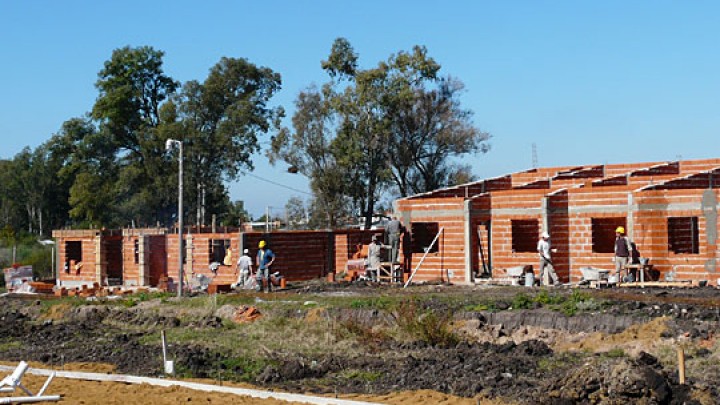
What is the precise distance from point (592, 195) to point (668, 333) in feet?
35.9

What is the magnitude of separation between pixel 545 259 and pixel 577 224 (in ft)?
6.34

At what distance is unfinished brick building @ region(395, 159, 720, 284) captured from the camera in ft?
86.9

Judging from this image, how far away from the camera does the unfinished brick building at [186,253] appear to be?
115 feet

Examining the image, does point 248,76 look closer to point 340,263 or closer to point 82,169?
point 82,169

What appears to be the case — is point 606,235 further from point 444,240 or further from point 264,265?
point 264,265

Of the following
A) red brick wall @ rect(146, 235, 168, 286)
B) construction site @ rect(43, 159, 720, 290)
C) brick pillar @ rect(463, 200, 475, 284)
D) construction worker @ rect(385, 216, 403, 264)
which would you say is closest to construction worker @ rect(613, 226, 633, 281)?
construction site @ rect(43, 159, 720, 290)

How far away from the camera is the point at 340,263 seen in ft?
123

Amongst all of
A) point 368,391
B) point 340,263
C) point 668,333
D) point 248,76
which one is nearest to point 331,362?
point 368,391

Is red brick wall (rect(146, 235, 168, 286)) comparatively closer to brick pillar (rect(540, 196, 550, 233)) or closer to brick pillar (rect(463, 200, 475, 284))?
brick pillar (rect(463, 200, 475, 284))

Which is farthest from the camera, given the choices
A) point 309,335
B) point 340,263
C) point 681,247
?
point 340,263

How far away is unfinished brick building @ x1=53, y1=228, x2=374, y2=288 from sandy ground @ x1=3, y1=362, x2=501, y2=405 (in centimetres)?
1713

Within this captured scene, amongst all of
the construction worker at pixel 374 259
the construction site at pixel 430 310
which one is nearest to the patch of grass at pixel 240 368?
the construction site at pixel 430 310

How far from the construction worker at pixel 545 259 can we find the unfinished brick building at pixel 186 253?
414 inches

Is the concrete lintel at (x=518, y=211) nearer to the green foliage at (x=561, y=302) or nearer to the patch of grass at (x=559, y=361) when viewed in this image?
the green foliage at (x=561, y=302)
